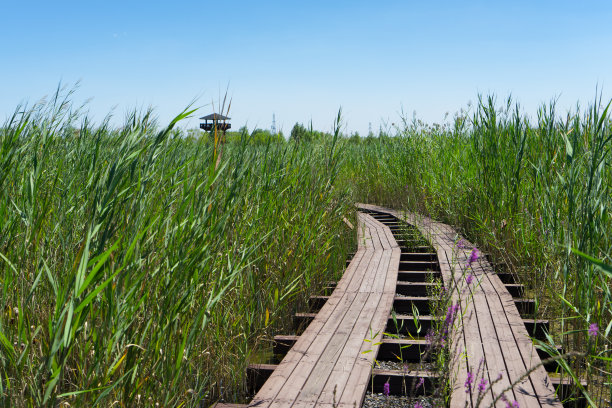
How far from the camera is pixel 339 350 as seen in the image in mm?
3238

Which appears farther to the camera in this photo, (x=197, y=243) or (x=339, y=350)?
(x=339, y=350)

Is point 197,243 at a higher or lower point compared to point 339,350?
higher

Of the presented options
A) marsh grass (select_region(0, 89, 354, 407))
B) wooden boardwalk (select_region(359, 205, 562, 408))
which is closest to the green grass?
marsh grass (select_region(0, 89, 354, 407))

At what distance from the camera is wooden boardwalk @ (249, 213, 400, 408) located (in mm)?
2641

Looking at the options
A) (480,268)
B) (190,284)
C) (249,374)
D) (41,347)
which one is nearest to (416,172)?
(480,268)

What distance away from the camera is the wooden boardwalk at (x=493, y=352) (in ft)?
8.51

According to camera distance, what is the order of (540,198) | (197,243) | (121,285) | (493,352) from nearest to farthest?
(121,285) < (197,243) < (493,352) < (540,198)

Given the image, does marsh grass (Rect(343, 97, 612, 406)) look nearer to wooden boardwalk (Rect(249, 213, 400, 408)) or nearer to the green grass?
the green grass

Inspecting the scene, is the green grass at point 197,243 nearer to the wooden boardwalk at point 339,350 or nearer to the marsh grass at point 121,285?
the marsh grass at point 121,285

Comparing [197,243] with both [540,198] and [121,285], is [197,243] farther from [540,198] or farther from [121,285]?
[540,198]

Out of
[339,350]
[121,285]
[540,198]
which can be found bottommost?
[339,350]

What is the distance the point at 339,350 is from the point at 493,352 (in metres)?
0.93

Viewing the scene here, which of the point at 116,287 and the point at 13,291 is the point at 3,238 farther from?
the point at 116,287

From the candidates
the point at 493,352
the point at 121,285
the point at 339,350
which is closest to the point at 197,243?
the point at 121,285
